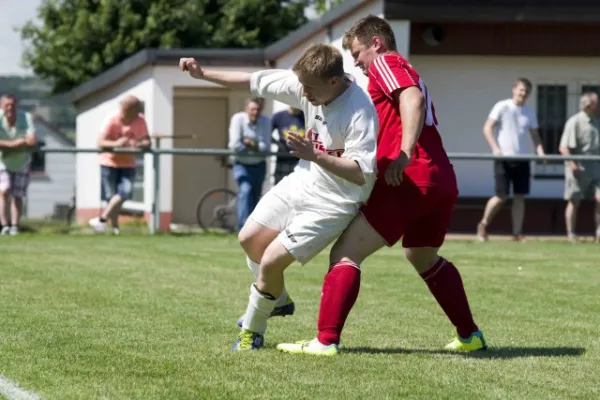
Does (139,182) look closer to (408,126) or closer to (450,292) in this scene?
(450,292)

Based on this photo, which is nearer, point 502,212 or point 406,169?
point 406,169

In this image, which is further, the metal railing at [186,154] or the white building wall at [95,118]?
the white building wall at [95,118]

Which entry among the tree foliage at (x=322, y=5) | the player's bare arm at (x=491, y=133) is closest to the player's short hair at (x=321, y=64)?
the player's bare arm at (x=491, y=133)

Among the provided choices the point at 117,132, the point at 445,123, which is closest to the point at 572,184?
the point at 445,123

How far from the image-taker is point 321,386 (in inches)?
237

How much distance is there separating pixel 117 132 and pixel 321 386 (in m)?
11.9

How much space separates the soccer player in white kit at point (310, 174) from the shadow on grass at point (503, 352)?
59 cm

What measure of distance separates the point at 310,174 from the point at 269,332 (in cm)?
136

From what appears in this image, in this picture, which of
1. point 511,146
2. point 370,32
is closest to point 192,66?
point 370,32

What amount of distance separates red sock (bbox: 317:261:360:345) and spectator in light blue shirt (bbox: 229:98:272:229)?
34.3 ft

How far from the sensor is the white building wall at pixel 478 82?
71.5 ft

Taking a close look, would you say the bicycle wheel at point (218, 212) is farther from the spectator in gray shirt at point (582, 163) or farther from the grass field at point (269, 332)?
the grass field at point (269, 332)

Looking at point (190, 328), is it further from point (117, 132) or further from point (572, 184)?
point (572, 184)

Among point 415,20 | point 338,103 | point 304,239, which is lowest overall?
point 304,239
